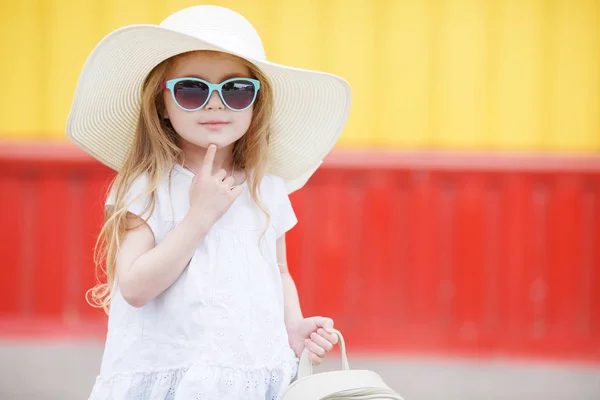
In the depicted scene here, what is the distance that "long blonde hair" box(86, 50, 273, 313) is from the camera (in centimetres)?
190

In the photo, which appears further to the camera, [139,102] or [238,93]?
[139,102]

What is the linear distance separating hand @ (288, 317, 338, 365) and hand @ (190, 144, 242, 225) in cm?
37

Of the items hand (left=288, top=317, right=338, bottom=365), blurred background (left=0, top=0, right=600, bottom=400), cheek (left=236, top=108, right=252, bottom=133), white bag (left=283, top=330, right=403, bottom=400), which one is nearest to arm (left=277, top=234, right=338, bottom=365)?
hand (left=288, top=317, right=338, bottom=365)

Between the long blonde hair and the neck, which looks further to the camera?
the neck

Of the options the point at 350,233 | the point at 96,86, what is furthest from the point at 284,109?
the point at 350,233

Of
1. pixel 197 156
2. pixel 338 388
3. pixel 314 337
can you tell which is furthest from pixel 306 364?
pixel 197 156

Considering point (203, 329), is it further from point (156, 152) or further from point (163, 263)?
point (156, 152)

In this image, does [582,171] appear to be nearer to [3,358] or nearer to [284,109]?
[284,109]

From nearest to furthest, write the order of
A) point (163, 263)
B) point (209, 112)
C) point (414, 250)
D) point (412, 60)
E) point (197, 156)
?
point (163, 263) < point (209, 112) < point (197, 156) < point (414, 250) < point (412, 60)

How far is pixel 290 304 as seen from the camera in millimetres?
2139

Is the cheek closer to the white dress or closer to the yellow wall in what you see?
the white dress

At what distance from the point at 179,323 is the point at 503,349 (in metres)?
2.90

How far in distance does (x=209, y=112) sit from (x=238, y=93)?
8cm

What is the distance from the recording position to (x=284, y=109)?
2.17 metres
